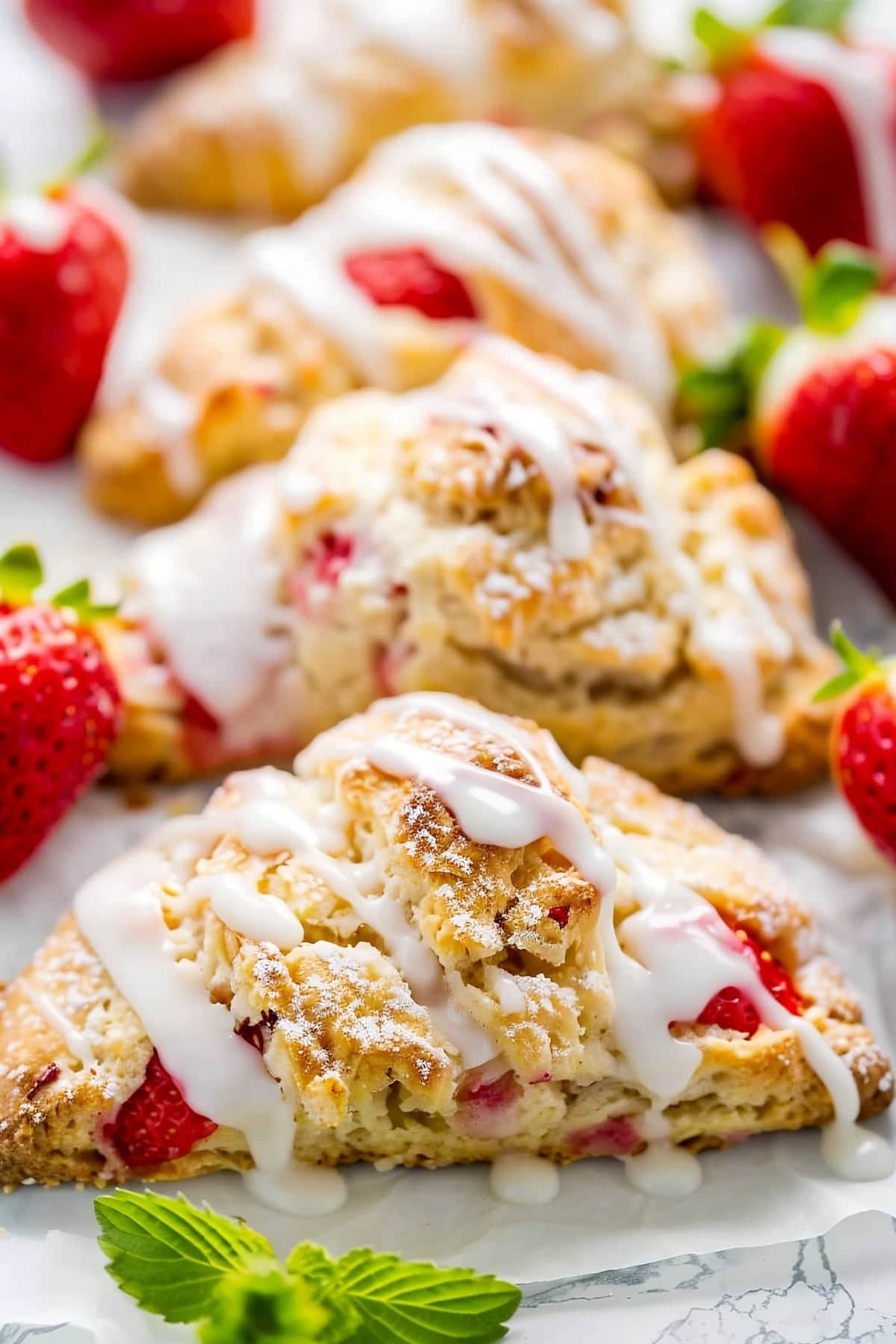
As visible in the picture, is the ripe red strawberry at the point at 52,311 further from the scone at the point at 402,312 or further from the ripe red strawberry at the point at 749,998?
the ripe red strawberry at the point at 749,998

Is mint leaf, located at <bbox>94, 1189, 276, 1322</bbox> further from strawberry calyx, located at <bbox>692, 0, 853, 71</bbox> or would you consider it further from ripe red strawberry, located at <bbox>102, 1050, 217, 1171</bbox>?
strawberry calyx, located at <bbox>692, 0, 853, 71</bbox>

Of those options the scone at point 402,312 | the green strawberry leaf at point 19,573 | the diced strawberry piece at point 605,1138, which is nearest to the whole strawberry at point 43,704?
the green strawberry leaf at point 19,573

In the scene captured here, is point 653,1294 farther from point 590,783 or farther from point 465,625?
point 465,625

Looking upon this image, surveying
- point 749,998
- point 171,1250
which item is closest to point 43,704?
point 171,1250

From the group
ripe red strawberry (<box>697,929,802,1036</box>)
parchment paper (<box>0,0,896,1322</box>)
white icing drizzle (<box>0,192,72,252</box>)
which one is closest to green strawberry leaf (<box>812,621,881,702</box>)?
parchment paper (<box>0,0,896,1322</box>)

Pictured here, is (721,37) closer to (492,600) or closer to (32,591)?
(492,600)

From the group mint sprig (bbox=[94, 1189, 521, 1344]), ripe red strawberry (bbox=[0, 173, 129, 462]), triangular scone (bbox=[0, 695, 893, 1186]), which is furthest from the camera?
ripe red strawberry (bbox=[0, 173, 129, 462])
